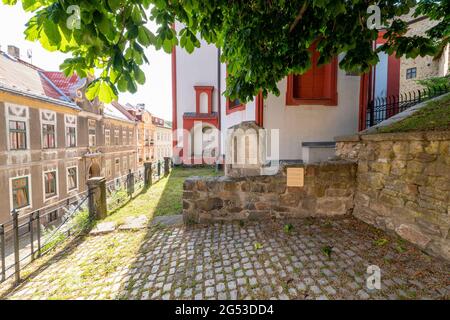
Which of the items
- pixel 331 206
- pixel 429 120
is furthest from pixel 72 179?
pixel 429 120

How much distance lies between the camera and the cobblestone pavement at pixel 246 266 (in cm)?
221

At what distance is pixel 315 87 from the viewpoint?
5566 millimetres

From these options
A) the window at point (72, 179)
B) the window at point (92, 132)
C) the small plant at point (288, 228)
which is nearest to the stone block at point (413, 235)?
the small plant at point (288, 228)

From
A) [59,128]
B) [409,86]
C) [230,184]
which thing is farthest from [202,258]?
[409,86]

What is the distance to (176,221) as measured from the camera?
4.35m

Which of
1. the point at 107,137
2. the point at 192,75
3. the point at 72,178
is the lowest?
the point at 72,178

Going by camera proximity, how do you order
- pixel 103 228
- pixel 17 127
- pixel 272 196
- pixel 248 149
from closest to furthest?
pixel 272 196 → pixel 103 228 → pixel 248 149 → pixel 17 127

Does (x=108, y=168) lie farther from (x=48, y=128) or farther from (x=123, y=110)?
(x=123, y=110)

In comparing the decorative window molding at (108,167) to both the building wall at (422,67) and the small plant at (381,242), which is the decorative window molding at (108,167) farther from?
the building wall at (422,67)

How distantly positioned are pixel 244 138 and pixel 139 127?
24.6 meters

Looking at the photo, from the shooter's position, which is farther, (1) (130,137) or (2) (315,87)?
(1) (130,137)

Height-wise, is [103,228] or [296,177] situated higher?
[296,177]

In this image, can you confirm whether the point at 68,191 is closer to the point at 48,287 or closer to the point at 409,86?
the point at 48,287

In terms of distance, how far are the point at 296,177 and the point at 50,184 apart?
15.5 m
